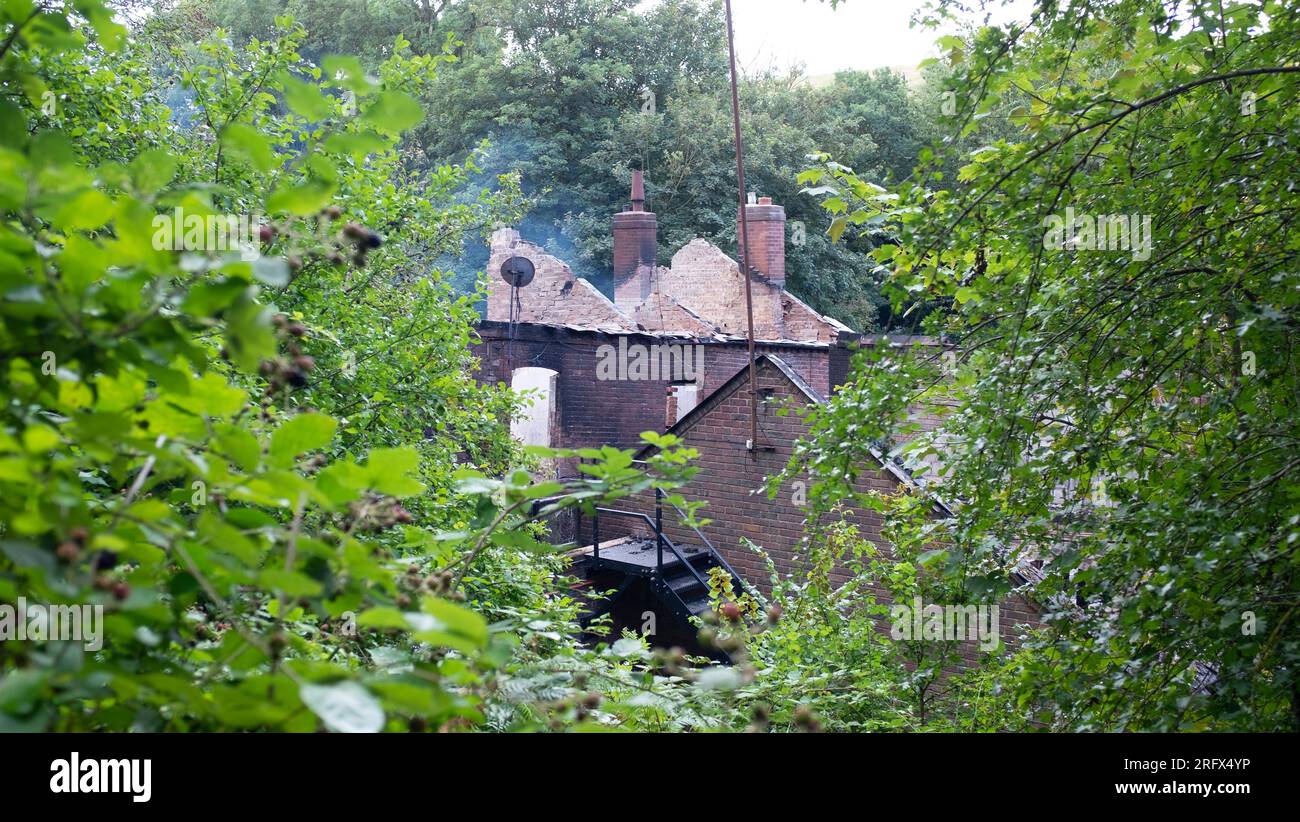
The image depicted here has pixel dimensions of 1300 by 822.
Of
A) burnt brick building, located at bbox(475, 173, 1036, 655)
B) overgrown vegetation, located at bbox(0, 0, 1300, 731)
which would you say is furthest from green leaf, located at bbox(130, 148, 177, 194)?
burnt brick building, located at bbox(475, 173, 1036, 655)

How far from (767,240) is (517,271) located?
6528mm

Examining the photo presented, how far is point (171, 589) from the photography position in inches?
53.3

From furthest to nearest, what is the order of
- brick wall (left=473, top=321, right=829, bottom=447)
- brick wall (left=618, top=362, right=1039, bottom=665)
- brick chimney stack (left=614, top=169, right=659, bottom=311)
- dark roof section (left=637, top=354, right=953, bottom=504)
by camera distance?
1. brick chimney stack (left=614, top=169, right=659, bottom=311)
2. brick wall (left=473, top=321, right=829, bottom=447)
3. brick wall (left=618, top=362, right=1039, bottom=665)
4. dark roof section (left=637, top=354, right=953, bottom=504)

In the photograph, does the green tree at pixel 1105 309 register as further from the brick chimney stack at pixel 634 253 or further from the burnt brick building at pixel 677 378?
the brick chimney stack at pixel 634 253

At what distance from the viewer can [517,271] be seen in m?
19.5

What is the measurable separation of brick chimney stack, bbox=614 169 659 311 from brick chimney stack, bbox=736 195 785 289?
240 cm

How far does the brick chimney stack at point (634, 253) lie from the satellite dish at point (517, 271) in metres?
3.33

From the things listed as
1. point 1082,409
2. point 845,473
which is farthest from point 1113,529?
point 845,473

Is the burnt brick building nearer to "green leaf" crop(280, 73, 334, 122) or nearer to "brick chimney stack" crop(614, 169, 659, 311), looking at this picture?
"brick chimney stack" crop(614, 169, 659, 311)

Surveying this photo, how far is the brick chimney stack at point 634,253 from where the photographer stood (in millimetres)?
22500

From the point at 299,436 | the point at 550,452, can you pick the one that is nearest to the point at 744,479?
the point at 550,452

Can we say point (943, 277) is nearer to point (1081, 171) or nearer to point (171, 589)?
point (1081, 171)

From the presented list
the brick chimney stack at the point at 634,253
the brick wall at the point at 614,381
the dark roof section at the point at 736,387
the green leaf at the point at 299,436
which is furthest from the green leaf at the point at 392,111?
the brick chimney stack at the point at 634,253

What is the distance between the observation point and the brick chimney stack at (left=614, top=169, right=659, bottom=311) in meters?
22.5
